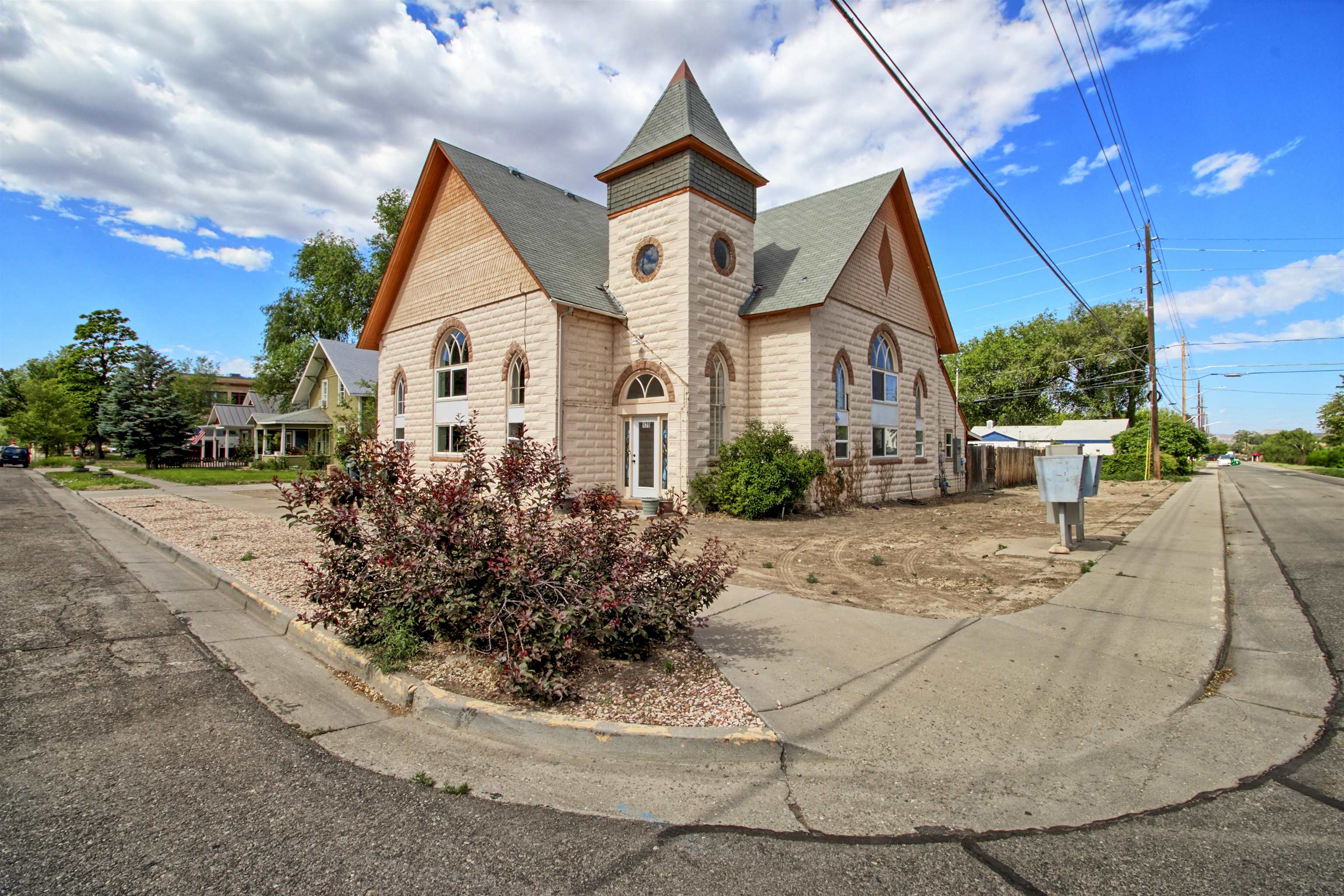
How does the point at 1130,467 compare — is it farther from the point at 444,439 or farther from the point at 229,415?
the point at 229,415

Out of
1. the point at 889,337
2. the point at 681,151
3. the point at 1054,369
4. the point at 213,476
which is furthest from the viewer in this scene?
the point at 1054,369

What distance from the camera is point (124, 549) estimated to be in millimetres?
10828

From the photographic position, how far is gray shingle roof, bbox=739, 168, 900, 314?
16.9 meters

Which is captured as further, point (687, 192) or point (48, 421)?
point (48, 421)

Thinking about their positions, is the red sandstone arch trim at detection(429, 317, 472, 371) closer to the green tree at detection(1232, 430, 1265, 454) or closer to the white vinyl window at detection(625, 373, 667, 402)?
the white vinyl window at detection(625, 373, 667, 402)

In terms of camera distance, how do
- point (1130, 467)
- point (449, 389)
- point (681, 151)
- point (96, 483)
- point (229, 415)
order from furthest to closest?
1. point (229, 415)
2. point (1130, 467)
3. point (96, 483)
4. point (449, 389)
5. point (681, 151)

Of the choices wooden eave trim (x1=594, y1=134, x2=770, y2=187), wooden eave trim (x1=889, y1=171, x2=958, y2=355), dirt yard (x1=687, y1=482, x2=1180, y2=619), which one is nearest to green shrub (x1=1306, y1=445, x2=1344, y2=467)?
wooden eave trim (x1=889, y1=171, x2=958, y2=355)

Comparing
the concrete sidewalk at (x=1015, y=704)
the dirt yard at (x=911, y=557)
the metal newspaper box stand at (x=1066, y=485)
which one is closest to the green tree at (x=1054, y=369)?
the dirt yard at (x=911, y=557)

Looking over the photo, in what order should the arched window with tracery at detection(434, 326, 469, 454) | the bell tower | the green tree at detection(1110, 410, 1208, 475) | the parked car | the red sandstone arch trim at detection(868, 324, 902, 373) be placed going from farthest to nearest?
1. the parked car
2. the green tree at detection(1110, 410, 1208, 475)
3. the red sandstone arch trim at detection(868, 324, 902, 373)
4. the arched window with tracery at detection(434, 326, 469, 454)
5. the bell tower

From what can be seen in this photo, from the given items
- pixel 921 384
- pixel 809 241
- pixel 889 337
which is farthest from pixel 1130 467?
pixel 809 241

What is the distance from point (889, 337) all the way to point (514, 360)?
12.1m

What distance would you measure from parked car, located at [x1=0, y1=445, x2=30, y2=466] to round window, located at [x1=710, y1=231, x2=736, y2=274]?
180 feet

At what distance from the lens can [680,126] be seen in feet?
53.1

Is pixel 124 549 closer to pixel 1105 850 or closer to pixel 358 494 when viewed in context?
pixel 358 494
